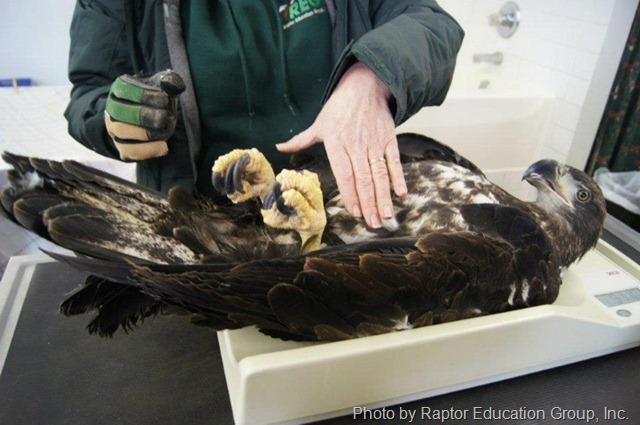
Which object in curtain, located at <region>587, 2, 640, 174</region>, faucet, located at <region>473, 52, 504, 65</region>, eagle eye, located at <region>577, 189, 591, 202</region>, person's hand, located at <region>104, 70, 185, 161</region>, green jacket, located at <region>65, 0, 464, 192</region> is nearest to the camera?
person's hand, located at <region>104, 70, 185, 161</region>

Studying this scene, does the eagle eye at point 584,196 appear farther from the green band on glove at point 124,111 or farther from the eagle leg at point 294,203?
the green band on glove at point 124,111

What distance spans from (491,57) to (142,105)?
2.47 m

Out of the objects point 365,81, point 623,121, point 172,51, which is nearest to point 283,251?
point 365,81

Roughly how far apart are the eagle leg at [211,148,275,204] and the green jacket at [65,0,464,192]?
0.21 m

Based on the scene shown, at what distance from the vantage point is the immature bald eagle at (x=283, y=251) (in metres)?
0.68

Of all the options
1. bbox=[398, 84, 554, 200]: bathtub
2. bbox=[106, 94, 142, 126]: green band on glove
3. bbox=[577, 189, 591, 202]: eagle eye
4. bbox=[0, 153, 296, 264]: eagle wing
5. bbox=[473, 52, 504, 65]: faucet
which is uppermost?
bbox=[106, 94, 142, 126]: green band on glove

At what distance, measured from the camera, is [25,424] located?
804 millimetres

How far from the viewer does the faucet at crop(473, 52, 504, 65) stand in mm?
2756

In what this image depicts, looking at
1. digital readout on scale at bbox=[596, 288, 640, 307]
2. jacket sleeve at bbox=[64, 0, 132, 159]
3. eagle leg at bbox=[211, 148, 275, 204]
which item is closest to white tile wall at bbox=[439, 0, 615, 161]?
digital readout on scale at bbox=[596, 288, 640, 307]

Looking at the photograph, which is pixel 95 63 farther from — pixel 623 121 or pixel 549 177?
pixel 623 121

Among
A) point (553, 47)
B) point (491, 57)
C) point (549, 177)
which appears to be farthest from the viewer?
point (491, 57)

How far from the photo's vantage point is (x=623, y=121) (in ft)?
7.29

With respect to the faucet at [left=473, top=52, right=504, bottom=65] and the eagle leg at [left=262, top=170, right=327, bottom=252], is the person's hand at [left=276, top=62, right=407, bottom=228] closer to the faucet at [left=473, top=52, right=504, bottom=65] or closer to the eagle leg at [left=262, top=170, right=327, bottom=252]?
the eagle leg at [left=262, top=170, right=327, bottom=252]

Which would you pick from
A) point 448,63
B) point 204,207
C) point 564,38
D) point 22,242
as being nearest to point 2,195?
point 204,207
